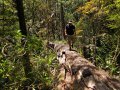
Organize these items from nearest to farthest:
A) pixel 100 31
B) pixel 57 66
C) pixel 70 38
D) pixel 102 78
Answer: pixel 102 78, pixel 57 66, pixel 70 38, pixel 100 31

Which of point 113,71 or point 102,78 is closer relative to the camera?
point 102,78

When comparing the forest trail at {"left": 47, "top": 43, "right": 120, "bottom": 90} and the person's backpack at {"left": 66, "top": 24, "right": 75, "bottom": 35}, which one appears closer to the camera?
the forest trail at {"left": 47, "top": 43, "right": 120, "bottom": 90}

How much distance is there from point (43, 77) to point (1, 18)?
3.23 metres

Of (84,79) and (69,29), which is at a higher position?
(69,29)

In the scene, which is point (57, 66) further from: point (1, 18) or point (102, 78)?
point (102, 78)

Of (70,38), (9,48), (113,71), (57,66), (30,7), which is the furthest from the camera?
(30,7)

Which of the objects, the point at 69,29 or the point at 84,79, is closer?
the point at 84,79

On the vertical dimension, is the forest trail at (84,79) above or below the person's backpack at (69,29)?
below

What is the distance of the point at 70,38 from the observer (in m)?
15.0

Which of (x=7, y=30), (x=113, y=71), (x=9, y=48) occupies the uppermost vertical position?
(x=7, y=30)

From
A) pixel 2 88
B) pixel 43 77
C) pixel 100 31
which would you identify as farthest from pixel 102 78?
pixel 100 31

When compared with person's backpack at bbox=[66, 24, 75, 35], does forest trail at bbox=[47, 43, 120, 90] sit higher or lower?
lower

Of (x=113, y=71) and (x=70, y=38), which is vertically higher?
(x=70, y=38)

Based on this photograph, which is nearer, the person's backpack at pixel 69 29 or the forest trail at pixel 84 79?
the forest trail at pixel 84 79
